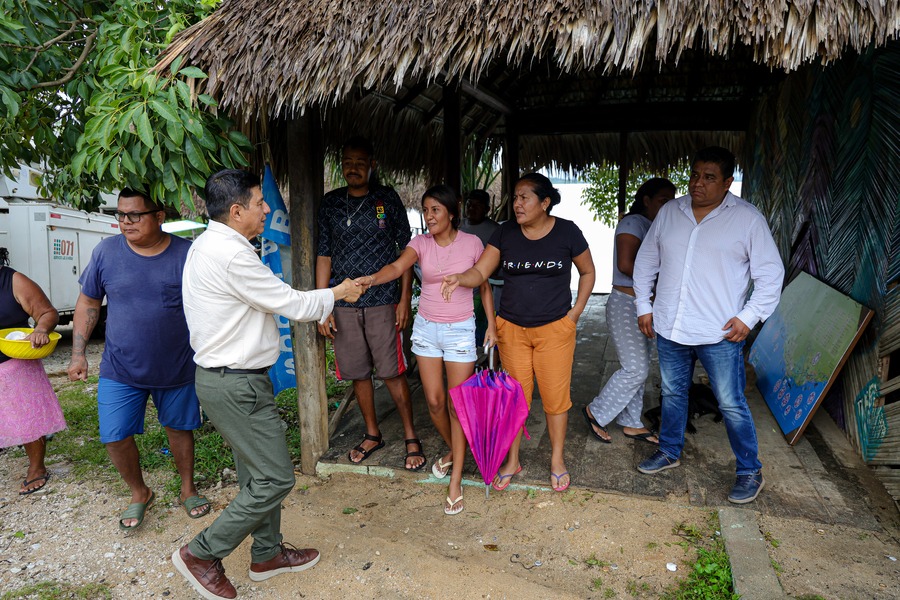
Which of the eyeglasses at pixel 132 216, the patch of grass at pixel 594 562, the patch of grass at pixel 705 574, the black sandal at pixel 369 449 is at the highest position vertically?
the eyeglasses at pixel 132 216

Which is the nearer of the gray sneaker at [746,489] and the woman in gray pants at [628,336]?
the gray sneaker at [746,489]

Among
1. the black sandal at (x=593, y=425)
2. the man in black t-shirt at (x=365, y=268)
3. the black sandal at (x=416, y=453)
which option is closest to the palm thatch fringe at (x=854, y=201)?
the black sandal at (x=593, y=425)

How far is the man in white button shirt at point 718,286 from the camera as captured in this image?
2918 millimetres

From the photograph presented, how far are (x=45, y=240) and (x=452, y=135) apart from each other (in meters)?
5.96

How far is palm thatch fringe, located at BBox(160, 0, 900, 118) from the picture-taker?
97.3 inches

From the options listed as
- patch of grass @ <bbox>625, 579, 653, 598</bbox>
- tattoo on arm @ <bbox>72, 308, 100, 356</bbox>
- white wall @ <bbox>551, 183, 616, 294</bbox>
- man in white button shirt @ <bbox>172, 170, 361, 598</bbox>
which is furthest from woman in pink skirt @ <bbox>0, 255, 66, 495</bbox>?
white wall @ <bbox>551, 183, 616, 294</bbox>

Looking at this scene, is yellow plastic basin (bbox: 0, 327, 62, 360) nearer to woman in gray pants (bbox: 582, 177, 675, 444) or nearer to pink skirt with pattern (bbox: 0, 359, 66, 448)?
pink skirt with pattern (bbox: 0, 359, 66, 448)

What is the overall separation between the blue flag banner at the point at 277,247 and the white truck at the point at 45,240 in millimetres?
5351

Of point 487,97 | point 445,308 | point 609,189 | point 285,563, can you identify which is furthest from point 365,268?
point 609,189

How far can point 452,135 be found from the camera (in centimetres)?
550

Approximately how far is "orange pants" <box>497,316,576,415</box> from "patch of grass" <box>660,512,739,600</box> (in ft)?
2.99

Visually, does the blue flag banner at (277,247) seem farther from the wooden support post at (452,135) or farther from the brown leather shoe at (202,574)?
the wooden support post at (452,135)

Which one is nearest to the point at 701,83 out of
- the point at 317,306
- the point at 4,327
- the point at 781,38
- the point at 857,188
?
the point at 857,188

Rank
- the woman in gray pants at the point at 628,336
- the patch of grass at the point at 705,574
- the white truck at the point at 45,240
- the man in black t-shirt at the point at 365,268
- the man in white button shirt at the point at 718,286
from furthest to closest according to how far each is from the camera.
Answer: the white truck at the point at 45,240 < the woman in gray pants at the point at 628,336 < the man in black t-shirt at the point at 365,268 < the man in white button shirt at the point at 718,286 < the patch of grass at the point at 705,574
